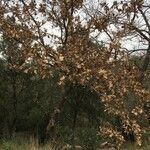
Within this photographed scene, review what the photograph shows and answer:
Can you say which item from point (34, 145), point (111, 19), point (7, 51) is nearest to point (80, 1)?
point (111, 19)

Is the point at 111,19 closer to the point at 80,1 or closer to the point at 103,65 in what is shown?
the point at 80,1

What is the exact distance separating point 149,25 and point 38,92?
26.6 feet

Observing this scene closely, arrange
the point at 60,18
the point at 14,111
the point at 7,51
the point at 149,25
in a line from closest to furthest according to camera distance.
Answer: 1. the point at 60,18
2. the point at 7,51
3. the point at 14,111
4. the point at 149,25

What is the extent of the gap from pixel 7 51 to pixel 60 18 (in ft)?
31.5

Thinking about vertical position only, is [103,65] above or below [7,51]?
below

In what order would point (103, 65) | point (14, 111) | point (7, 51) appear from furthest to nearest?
point (14, 111)
point (7, 51)
point (103, 65)

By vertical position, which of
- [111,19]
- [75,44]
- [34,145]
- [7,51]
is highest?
[7,51]

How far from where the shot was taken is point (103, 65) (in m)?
11.5

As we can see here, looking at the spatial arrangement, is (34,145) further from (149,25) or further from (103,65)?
(149,25)

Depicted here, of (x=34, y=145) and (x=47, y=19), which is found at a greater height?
(x=47, y=19)

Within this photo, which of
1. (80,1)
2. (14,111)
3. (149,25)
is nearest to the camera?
(80,1)

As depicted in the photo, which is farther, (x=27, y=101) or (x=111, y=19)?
(x=27, y=101)

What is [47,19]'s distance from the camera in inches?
558

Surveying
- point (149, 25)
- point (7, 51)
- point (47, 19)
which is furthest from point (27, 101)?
point (47, 19)
